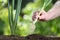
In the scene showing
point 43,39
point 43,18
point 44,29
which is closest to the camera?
point 43,18

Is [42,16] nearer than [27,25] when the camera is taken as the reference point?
Yes

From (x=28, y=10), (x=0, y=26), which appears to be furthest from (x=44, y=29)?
(x=0, y=26)

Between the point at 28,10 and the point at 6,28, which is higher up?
the point at 28,10

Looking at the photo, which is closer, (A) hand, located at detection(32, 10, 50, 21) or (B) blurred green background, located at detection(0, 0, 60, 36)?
(A) hand, located at detection(32, 10, 50, 21)

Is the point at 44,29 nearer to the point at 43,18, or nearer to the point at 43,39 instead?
the point at 43,39

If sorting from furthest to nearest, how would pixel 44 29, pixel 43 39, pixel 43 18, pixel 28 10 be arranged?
pixel 28 10, pixel 44 29, pixel 43 39, pixel 43 18

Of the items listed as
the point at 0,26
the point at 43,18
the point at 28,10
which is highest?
the point at 43,18

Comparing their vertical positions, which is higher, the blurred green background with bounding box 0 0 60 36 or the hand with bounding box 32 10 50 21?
the hand with bounding box 32 10 50 21

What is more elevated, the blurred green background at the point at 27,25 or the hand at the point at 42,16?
the hand at the point at 42,16

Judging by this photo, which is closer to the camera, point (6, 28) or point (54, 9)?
point (54, 9)

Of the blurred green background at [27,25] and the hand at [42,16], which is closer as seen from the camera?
the hand at [42,16]

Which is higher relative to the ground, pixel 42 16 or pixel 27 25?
pixel 42 16
